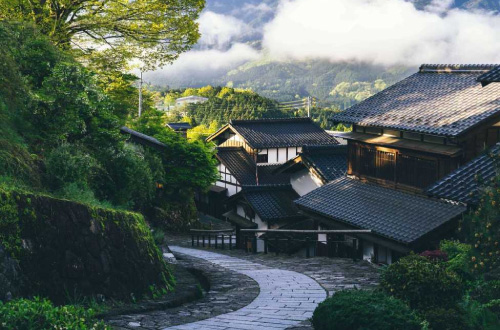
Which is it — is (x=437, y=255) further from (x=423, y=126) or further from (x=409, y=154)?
(x=409, y=154)

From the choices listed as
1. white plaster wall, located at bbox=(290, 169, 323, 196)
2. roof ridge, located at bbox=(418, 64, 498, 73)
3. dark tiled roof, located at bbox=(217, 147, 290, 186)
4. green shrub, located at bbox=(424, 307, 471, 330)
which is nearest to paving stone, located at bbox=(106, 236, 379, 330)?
green shrub, located at bbox=(424, 307, 471, 330)

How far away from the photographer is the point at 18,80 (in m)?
14.5

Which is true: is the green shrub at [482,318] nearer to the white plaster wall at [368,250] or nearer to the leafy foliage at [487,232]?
the leafy foliage at [487,232]

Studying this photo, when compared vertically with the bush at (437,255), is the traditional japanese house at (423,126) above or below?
above

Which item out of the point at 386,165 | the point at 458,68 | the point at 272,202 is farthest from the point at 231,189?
the point at 458,68

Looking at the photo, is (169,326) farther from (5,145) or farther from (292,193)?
(292,193)

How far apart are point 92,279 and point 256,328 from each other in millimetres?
2758

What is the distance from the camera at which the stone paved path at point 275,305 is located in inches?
350

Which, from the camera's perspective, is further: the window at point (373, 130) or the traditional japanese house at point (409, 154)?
the window at point (373, 130)

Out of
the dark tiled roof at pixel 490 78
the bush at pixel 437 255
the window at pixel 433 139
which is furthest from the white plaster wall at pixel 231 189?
the bush at pixel 437 255

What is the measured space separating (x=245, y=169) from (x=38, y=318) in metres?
38.7

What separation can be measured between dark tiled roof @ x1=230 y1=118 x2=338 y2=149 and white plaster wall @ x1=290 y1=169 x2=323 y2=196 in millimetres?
14782

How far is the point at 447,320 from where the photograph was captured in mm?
8453

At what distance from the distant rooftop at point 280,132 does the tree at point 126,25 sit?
21506mm
